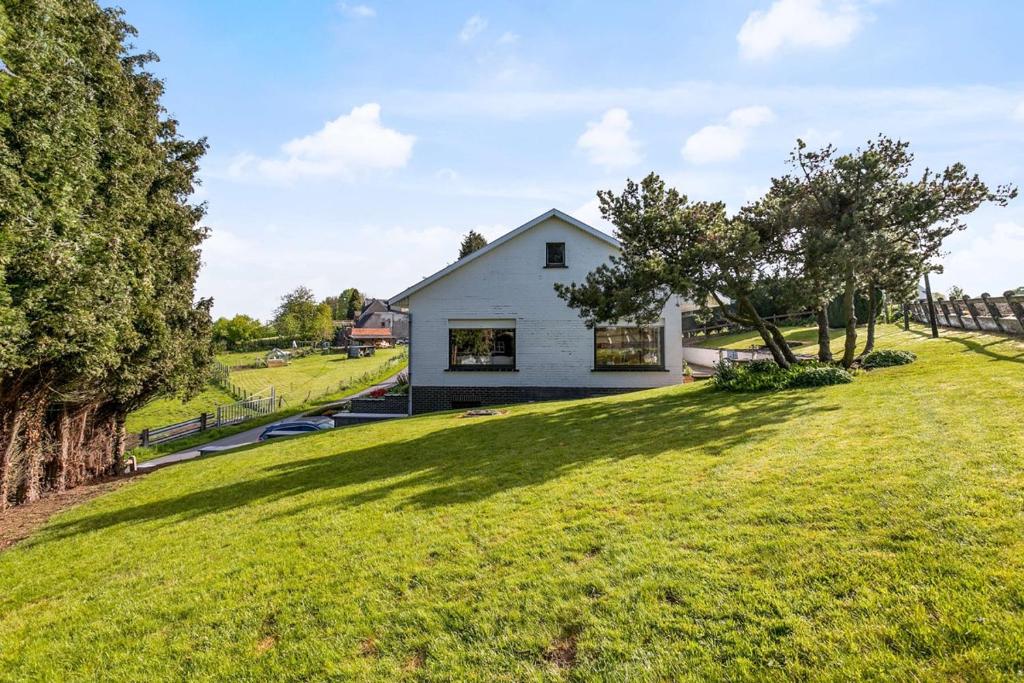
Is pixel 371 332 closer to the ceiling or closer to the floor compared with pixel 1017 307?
closer to the ceiling

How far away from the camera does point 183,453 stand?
816 inches

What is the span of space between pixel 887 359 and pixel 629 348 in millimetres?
7813

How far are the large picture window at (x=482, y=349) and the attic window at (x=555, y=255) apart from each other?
2813mm

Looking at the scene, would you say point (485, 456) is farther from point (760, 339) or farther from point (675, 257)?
point (760, 339)

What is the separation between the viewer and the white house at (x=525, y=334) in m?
18.6

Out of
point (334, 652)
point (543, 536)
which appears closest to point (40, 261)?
point (334, 652)

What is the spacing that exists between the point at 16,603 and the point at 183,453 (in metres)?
17.1

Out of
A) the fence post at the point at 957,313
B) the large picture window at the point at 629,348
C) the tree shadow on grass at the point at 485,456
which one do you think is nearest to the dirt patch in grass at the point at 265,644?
the tree shadow on grass at the point at 485,456

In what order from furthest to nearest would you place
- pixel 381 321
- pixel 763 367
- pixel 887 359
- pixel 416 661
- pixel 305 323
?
pixel 381 321 → pixel 305 323 → pixel 763 367 → pixel 887 359 → pixel 416 661

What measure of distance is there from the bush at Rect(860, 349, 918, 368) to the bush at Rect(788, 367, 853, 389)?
215cm

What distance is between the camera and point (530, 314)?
18.8 metres

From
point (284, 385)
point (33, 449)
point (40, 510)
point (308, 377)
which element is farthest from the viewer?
point (308, 377)

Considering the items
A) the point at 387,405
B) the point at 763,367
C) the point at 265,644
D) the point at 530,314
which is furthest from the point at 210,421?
the point at 265,644

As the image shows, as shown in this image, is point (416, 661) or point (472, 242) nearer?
point (416, 661)
